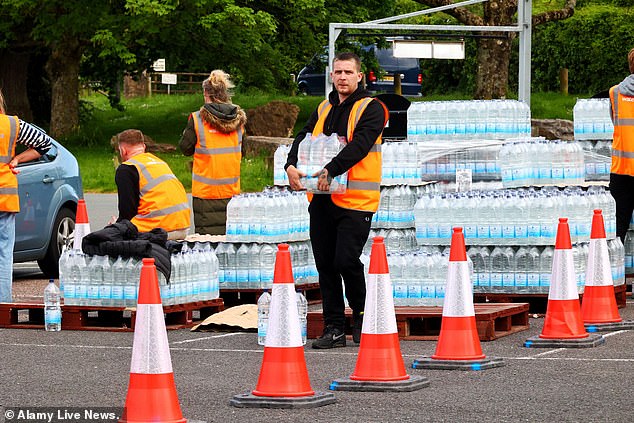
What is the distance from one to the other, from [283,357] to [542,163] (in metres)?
6.67

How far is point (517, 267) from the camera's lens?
13.8 metres

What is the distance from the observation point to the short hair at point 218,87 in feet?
50.3

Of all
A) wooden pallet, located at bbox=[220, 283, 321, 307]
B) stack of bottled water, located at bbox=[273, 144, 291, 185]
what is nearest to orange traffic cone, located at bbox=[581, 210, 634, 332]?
wooden pallet, located at bbox=[220, 283, 321, 307]

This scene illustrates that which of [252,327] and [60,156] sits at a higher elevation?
[60,156]

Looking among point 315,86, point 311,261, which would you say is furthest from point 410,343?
point 315,86

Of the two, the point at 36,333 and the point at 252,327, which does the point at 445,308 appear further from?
the point at 36,333

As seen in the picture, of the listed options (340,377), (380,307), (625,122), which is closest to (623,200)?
(625,122)

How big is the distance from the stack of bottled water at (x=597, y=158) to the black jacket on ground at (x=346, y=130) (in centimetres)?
549

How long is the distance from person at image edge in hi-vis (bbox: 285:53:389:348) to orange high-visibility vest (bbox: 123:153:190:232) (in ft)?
6.02

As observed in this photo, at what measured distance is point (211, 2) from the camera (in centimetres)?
3631

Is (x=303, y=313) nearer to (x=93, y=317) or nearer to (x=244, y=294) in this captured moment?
(x=93, y=317)

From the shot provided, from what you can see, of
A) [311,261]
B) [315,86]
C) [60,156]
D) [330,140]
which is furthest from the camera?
[315,86]

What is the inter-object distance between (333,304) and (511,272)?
258 cm

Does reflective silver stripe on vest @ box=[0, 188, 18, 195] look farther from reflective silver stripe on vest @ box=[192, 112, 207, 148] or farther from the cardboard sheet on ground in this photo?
reflective silver stripe on vest @ box=[192, 112, 207, 148]
